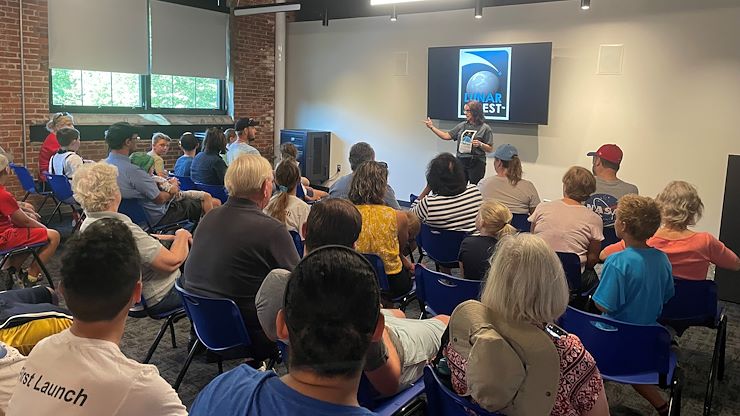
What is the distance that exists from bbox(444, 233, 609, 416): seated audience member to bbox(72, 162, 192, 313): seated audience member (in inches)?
67.2

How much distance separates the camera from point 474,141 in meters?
7.04

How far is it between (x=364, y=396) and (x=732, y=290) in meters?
4.10

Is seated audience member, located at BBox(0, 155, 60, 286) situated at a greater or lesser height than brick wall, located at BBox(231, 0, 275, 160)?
lesser

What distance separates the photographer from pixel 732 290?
4840mm

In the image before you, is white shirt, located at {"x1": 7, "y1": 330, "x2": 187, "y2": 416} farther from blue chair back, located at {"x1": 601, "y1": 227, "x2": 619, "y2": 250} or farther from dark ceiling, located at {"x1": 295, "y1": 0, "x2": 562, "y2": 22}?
dark ceiling, located at {"x1": 295, "y1": 0, "x2": 562, "y2": 22}

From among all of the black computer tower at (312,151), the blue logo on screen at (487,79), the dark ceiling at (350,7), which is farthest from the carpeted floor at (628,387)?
the black computer tower at (312,151)

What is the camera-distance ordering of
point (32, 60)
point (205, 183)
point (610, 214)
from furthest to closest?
1. point (32, 60)
2. point (205, 183)
3. point (610, 214)

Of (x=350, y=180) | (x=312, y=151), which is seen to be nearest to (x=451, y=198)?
(x=350, y=180)

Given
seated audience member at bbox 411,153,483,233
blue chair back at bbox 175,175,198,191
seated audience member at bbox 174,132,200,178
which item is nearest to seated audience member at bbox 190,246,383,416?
seated audience member at bbox 411,153,483,233

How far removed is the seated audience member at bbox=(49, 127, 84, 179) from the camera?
19.5 ft

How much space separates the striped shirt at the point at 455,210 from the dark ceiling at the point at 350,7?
14.6 feet

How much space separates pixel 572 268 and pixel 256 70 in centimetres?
779

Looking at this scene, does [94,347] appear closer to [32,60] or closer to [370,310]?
[370,310]

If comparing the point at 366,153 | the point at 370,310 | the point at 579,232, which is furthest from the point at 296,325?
the point at 366,153
